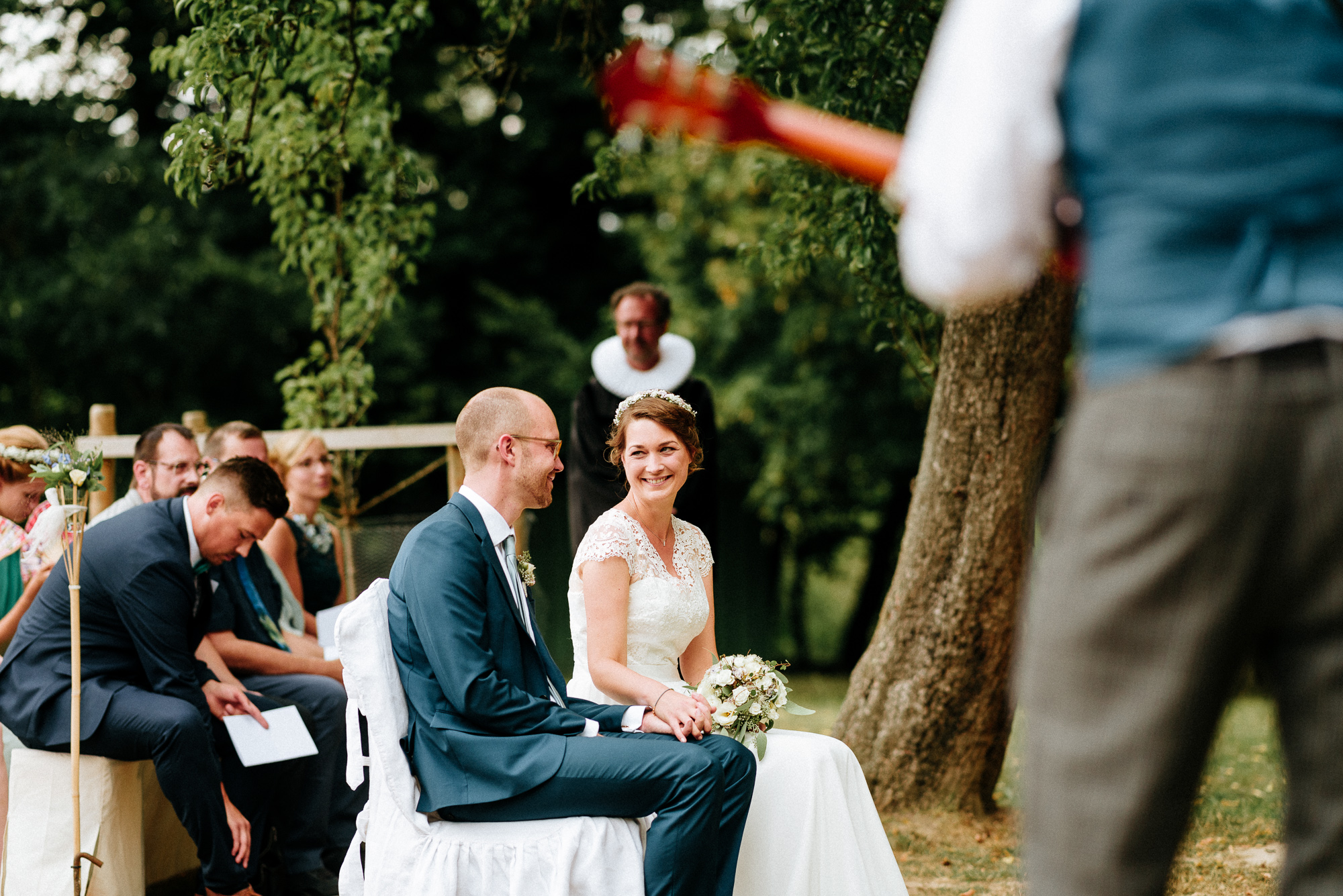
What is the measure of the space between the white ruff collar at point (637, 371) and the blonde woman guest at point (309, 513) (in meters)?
1.44

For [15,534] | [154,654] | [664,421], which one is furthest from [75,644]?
[664,421]

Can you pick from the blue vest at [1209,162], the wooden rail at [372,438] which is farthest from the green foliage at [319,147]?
the blue vest at [1209,162]

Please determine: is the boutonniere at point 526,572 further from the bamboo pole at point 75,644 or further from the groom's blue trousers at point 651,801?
the bamboo pole at point 75,644

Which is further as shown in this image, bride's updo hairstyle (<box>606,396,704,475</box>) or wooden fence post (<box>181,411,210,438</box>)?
wooden fence post (<box>181,411,210,438</box>)

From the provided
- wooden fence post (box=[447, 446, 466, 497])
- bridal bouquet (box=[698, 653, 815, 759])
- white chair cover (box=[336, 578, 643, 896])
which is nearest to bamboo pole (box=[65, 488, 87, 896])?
white chair cover (box=[336, 578, 643, 896])

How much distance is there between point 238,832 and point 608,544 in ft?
5.28

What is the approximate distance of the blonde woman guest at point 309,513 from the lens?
20.0 feet

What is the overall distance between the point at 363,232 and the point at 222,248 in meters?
7.03

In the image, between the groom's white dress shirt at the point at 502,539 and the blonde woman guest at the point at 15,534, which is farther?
the blonde woman guest at the point at 15,534

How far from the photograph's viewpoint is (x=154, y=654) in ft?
13.7

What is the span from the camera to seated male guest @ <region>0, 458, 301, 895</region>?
408 cm

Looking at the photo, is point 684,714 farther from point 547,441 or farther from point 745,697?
point 547,441

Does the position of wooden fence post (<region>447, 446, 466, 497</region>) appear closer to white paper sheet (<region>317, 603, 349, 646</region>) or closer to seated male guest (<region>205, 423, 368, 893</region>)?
white paper sheet (<region>317, 603, 349, 646</region>)

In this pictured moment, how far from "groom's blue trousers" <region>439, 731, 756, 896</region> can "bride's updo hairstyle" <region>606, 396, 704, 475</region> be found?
3.97 ft
